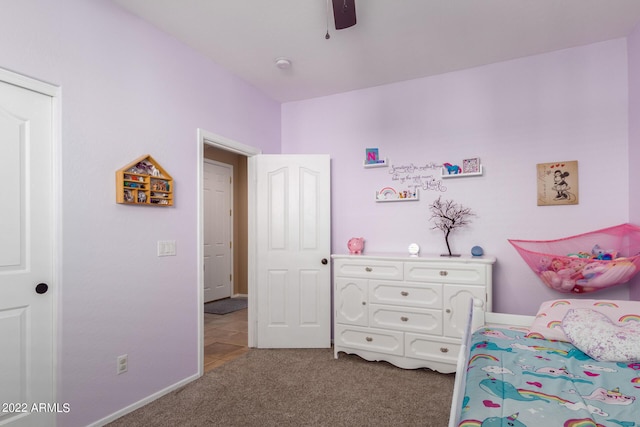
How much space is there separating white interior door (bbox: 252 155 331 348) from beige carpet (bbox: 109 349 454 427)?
1.21 ft

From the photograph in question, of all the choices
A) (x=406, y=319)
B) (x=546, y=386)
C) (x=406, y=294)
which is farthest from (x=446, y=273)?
(x=546, y=386)

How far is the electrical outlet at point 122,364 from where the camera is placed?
2246mm

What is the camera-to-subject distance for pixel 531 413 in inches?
43.7

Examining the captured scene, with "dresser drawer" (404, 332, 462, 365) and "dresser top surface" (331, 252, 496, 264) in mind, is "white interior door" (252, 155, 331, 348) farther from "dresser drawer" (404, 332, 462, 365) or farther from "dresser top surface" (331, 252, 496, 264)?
"dresser drawer" (404, 332, 462, 365)

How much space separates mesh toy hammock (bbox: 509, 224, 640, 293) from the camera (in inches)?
89.8

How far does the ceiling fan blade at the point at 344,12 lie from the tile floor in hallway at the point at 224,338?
2820mm

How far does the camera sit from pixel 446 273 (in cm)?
284

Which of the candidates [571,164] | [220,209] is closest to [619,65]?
[571,164]

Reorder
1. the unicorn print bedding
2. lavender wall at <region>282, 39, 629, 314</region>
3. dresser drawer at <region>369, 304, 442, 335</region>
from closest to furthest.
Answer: the unicorn print bedding < lavender wall at <region>282, 39, 629, 314</region> < dresser drawer at <region>369, 304, 442, 335</region>

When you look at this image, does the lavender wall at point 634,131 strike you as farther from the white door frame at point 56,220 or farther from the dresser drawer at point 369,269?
the white door frame at point 56,220

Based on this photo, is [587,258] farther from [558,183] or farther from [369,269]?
[369,269]

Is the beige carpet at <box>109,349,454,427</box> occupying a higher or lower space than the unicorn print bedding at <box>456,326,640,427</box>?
lower

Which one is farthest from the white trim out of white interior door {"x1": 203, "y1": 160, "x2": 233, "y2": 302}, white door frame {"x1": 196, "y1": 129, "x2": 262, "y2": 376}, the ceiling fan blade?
white interior door {"x1": 203, "y1": 160, "x2": 233, "y2": 302}

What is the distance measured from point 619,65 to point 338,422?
3296 millimetres
